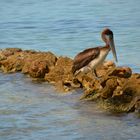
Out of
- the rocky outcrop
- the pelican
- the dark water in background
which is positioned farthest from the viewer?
the pelican

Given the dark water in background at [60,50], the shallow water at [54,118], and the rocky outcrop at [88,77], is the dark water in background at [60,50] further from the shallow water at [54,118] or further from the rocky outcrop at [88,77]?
the rocky outcrop at [88,77]

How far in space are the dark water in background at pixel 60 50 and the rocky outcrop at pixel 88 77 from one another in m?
0.24

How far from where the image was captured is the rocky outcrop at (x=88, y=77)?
11250 millimetres

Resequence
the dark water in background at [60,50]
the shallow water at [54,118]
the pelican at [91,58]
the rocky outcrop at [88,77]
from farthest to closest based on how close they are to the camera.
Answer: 1. the pelican at [91,58]
2. the rocky outcrop at [88,77]
3. the dark water in background at [60,50]
4. the shallow water at [54,118]

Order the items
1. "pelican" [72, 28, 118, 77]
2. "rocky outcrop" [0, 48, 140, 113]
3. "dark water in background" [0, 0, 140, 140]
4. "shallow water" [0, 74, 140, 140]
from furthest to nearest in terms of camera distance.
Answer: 1. "pelican" [72, 28, 118, 77]
2. "rocky outcrop" [0, 48, 140, 113]
3. "dark water in background" [0, 0, 140, 140]
4. "shallow water" [0, 74, 140, 140]

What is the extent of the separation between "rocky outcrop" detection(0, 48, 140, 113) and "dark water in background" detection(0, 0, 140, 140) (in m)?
0.24

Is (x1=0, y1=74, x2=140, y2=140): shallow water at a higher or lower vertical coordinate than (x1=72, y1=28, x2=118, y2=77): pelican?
lower

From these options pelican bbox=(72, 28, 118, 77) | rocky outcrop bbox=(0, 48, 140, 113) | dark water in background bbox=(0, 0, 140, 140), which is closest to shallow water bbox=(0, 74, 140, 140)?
dark water in background bbox=(0, 0, 140, 140)

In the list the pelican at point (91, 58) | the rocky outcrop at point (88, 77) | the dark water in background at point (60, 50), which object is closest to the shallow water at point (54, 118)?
the dark water in background at point (60, 50)

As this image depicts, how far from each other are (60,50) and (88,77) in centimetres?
633

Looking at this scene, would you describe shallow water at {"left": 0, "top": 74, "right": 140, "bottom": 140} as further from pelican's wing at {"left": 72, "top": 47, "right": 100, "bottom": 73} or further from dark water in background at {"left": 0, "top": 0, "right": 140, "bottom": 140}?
pelican's wing at {"left": 72, "top": 47, "right": 100, "bottom": 73}

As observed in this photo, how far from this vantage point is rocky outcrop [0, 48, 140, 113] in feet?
36.9

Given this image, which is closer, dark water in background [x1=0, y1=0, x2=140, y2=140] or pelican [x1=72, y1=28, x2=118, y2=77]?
dark water in background [x1=0, y1=0, x2=140, y2=140]

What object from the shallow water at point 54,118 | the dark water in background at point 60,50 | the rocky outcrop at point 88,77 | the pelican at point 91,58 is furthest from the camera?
the pelican at point 91,58
